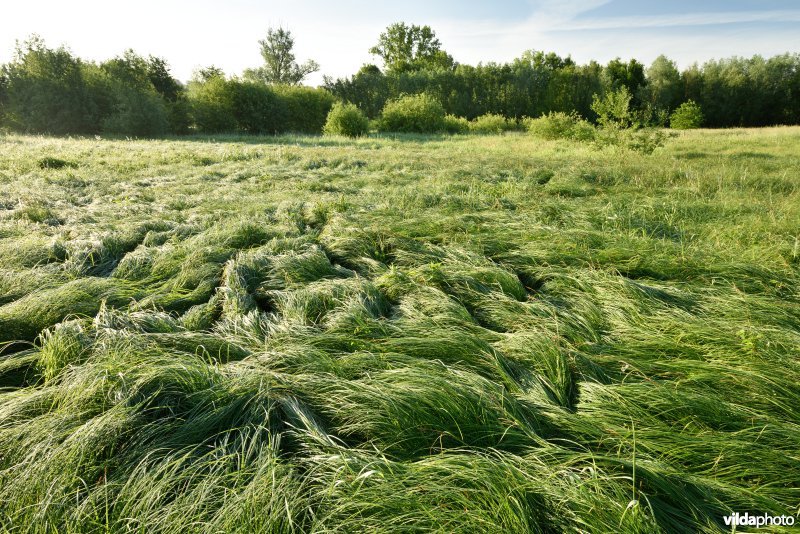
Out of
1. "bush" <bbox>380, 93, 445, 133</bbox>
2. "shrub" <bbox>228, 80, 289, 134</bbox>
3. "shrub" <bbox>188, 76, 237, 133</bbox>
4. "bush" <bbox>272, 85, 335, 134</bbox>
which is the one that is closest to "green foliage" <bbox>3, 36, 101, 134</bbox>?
"shrub" <bbox>188, 76, 237, 133</bbox>

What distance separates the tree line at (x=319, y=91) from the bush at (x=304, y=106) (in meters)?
0.08

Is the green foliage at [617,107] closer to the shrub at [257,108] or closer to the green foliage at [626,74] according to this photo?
the shrub at [257,108]

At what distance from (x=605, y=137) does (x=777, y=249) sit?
9.06 metres

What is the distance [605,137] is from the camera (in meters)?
11.2

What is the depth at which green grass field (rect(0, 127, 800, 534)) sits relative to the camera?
1.29 m

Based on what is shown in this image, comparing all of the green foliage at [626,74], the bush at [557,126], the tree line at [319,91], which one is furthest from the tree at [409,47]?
the bush at [557,126]

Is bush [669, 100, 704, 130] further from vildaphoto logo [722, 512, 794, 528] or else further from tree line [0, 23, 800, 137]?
vildaphoto logo [722, 512, 794, 528]

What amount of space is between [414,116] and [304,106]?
9.89m

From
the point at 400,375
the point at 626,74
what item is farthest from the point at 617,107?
the point at 626,74

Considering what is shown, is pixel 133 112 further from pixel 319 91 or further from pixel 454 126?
pixel 454 126

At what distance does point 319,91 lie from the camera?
102ft

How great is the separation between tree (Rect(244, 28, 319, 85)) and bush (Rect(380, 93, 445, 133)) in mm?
27801

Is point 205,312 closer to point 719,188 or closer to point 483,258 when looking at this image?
point 483,258

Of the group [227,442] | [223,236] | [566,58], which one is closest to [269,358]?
[227,442]
